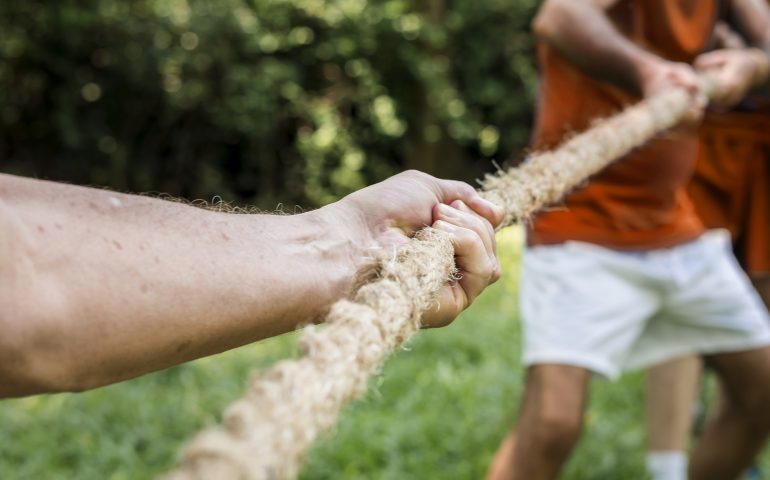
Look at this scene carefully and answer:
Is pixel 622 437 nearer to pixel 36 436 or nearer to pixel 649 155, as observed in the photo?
pixel 649 155

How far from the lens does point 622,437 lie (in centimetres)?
347

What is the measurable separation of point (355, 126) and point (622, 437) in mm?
4590

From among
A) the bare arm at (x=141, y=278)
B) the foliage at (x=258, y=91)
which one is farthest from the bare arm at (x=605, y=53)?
the foliage at (x=258, y=91)

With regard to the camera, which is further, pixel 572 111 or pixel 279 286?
pixel 572 111

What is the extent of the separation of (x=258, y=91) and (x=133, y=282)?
6125 millimetres

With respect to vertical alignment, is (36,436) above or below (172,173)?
above

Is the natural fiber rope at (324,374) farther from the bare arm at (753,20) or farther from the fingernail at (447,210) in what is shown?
the bare arm at (753,20)

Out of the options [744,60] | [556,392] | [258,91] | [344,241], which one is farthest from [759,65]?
[258,91]

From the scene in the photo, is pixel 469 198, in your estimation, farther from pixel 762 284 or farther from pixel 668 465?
pixel 762 284

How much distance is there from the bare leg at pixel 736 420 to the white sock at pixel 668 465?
0.15 feet

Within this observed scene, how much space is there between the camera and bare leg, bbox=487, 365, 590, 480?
7.30 ft

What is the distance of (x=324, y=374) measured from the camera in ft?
2.80

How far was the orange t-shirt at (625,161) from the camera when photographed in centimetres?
249

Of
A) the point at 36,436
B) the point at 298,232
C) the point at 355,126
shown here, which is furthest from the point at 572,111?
the point at 355,126
